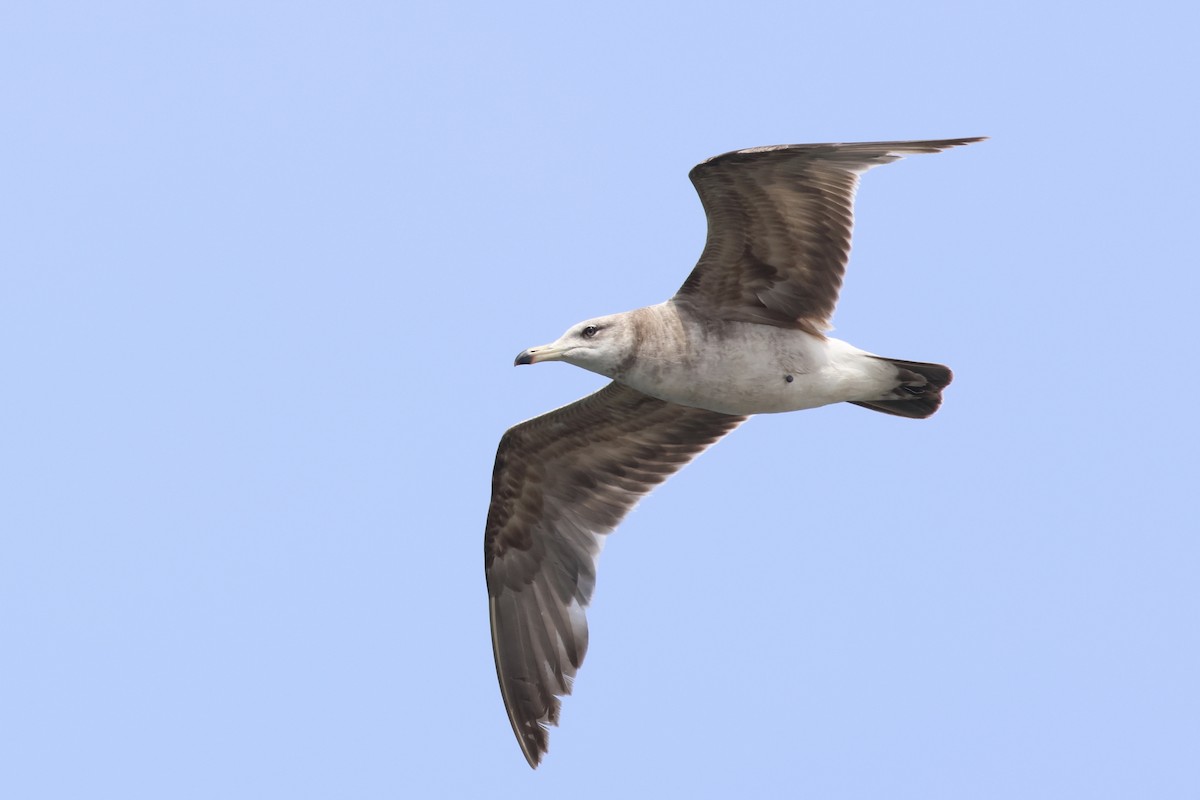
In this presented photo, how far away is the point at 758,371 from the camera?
11914mm

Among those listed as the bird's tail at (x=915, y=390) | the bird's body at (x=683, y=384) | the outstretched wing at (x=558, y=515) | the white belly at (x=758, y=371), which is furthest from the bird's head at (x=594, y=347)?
the bird's tail at (x=915, y=390)

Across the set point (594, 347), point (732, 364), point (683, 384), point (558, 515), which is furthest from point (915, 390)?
point (558, 515)

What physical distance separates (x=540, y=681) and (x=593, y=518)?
139 centimetres

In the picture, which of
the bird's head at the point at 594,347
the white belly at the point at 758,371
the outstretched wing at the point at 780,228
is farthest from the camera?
the white belly at the point at 758,371

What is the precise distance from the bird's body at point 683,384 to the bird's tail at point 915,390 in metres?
0.01

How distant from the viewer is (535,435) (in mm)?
13438

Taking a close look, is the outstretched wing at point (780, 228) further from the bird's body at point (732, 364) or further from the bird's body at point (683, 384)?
the bird's body at point (732, 364)

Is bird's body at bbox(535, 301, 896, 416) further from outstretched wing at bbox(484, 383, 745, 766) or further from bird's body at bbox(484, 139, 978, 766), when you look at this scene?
outstretched wing at bbox(484, 383, 745, 766)

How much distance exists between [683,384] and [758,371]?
21.7 inches

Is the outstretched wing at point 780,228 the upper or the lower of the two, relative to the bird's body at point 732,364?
upper

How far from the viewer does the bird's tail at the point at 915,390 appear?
12.0 metres

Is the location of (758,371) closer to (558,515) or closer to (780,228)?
(780,228)

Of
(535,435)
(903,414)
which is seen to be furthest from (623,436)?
(903,414)

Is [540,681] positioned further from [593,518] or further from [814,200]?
[814,200]
